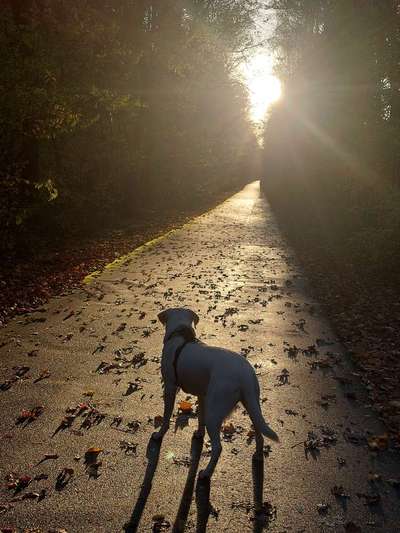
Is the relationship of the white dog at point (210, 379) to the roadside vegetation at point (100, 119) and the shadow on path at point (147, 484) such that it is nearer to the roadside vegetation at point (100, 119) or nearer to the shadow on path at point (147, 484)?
the shadow on path at point (147, 484)

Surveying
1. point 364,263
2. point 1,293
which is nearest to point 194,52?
point 364,263

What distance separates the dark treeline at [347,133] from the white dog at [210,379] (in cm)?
897

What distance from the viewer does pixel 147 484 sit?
3.95 metres

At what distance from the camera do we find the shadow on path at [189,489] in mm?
3526

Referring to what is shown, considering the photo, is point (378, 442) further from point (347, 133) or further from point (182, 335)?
point (347, 133)

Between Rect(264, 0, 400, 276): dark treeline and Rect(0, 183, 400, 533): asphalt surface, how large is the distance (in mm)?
6048

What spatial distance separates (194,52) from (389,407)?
73.6 feet

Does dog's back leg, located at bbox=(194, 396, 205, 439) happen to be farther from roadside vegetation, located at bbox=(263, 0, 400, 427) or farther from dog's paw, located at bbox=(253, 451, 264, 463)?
roadside vegetation, located at bbox=(263, 0, 400, 427)

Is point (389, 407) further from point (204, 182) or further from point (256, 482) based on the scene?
point (204, 182)

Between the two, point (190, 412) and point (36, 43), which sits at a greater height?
point (36, 43)

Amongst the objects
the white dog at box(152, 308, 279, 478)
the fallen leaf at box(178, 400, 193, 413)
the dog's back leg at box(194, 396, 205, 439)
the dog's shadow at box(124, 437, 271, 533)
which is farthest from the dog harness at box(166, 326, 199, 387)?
the fallen leaf at box(178, 400, 193, 413)

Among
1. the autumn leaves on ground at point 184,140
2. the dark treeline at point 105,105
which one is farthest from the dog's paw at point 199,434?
the dark treeline at point 105,105

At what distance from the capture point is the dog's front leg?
4.25 m

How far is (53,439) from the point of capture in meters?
4.56
